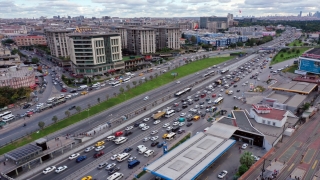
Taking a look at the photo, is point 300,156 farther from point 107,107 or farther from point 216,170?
point 107,107

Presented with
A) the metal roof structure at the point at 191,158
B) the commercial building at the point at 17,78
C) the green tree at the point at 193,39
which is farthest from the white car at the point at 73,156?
the green tree at the point at 193,39

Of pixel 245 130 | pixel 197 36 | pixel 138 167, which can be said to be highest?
pixel 197 36

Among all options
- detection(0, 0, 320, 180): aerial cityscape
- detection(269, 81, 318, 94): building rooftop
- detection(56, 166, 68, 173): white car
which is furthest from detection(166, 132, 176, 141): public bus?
detection(269, 81, 318, 94): building rooftop

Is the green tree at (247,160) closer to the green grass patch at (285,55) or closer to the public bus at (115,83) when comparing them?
the public bus at (115,83)

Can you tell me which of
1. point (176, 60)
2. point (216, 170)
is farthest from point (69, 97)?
→ point (176, 60)

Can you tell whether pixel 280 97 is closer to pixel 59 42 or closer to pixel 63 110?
pixel 63 110

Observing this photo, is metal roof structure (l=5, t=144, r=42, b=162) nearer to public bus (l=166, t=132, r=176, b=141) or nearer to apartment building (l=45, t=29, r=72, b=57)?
public bus (l=166, t=132, r=176, b=141)

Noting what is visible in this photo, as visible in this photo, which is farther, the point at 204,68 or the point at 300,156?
the point at 204,68
